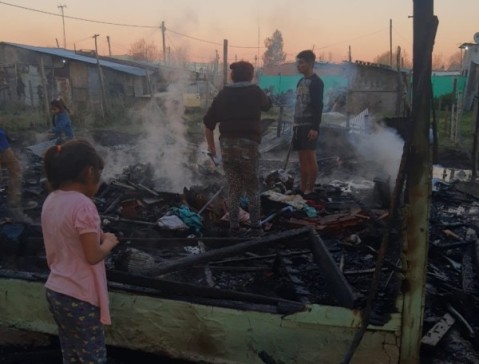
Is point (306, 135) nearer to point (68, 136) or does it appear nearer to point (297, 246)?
point (297, 246)

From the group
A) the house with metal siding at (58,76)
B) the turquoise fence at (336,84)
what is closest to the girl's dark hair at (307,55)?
the house with metal siding at (58,76)

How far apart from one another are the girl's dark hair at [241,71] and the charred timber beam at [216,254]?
6.42 ft

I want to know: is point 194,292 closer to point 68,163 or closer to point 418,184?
point 68,163

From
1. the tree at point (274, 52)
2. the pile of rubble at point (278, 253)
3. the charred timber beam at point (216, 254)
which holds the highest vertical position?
the tree at point (274, 52)

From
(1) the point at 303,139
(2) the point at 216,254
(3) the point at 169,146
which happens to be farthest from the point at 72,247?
(3) the point at 169,146

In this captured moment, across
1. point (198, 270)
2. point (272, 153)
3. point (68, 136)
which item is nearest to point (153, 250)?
point (198, 270)

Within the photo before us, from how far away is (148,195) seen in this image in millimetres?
6801

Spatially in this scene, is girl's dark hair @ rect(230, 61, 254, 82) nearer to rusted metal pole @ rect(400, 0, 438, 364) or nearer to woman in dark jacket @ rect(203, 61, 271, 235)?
woman in dark jacket @ rect(203, 61, 271, 235)

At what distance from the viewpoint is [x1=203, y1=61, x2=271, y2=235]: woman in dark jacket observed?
501cm

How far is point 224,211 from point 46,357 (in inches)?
123

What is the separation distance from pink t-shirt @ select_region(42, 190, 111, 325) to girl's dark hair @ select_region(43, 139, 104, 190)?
0.25 ft

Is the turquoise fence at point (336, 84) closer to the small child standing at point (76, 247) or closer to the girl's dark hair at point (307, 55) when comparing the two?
the girl's dark hair at point (307, 55)

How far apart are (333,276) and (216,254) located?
0.97 metres

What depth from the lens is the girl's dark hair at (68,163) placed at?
7.82 feet
